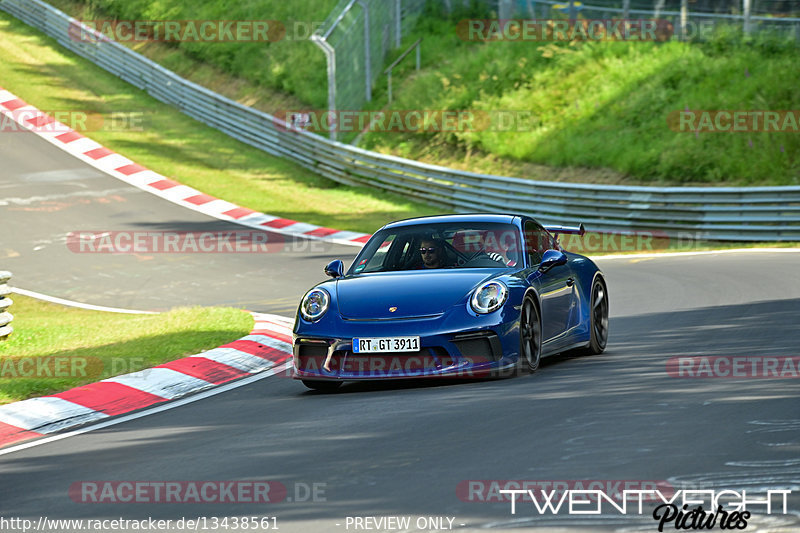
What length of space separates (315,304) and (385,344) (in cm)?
81

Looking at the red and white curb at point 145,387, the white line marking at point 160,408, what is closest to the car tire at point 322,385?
the white line marking at point 160,408

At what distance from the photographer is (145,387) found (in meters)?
9.87

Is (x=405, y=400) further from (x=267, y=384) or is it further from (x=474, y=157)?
(x=474, y=157)

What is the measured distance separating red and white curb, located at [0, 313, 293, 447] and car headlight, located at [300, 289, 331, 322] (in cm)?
134

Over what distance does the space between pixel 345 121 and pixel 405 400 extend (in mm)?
25364

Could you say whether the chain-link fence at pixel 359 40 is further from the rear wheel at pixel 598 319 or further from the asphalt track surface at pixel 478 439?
the rear wheel at pixel 598 319

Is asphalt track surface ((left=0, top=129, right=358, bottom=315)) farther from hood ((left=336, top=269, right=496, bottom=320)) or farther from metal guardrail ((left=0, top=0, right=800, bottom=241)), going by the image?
hood ((left=336, top=269, right=496, bottom=320))

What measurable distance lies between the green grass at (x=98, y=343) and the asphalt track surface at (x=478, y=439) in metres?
1.53

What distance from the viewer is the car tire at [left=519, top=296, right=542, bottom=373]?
9.01 metres

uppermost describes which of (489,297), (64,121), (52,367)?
(64,121)

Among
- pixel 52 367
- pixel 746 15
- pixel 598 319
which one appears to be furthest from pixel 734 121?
pixel 52 367

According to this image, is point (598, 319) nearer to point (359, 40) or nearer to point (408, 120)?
point (408, 120)

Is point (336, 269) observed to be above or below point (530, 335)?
above

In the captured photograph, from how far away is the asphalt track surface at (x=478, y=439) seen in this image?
18.0 feet
